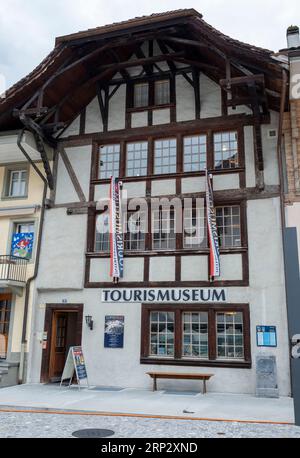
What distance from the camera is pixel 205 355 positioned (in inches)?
489

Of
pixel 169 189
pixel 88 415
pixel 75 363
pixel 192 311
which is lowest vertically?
pixel 88 415

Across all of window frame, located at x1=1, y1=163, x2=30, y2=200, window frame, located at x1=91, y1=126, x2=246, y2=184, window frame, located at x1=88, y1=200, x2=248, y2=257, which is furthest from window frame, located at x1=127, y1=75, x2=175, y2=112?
window frame, located at x1=1, y1=163, x2=30, y2=200

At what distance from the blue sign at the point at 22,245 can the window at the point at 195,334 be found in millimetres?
5629

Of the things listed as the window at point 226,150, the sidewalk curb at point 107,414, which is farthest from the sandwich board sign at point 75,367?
the window at point 226,150

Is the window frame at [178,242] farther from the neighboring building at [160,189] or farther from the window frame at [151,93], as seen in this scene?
the window frame at [151,93]

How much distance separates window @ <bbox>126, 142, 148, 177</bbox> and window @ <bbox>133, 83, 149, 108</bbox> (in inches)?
54.6

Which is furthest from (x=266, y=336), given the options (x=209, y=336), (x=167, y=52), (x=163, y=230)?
(x=167, y=52)

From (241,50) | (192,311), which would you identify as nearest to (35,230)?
(192,311)

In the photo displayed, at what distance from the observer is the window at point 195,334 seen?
1251 centimetres

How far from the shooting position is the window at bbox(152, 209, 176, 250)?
13547mm

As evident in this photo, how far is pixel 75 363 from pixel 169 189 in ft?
19.1

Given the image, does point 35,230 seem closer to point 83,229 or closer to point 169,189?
point 83,229

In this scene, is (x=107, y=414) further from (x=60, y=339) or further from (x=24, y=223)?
(x=24, y=223)

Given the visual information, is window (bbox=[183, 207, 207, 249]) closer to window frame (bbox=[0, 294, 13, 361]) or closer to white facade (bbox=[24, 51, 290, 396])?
white facade (bbox=[24, 51, 290, 396])
